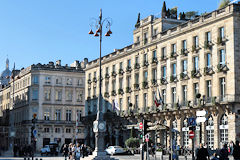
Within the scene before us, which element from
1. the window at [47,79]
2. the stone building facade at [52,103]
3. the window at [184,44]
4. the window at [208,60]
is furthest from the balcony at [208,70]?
the window at [47,79]

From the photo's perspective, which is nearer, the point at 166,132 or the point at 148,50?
the point at 166,132

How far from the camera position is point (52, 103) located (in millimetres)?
96500

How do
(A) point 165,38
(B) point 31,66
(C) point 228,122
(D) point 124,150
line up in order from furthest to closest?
(B) point 31,66, (A) point 165,38, (D) point 124,150, (C) point 228,122

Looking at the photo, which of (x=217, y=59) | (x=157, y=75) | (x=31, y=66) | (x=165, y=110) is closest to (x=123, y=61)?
(x=157, y=75)

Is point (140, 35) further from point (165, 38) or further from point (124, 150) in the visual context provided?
point (124, 150)

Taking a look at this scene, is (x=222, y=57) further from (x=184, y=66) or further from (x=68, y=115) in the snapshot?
(x=68, y=115)

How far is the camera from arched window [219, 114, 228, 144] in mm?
50344

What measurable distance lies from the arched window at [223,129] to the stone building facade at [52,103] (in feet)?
156

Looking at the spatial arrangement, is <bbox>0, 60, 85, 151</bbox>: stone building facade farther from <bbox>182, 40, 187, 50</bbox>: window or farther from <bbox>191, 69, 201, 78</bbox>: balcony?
<bbox>191, 69, 201, 78</bbox>: balcony

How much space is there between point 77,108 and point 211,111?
50.7m

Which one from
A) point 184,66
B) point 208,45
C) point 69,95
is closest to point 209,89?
point 208,45

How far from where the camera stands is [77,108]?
325ft

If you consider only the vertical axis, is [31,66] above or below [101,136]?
above

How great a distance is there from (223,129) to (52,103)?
2062 inches
